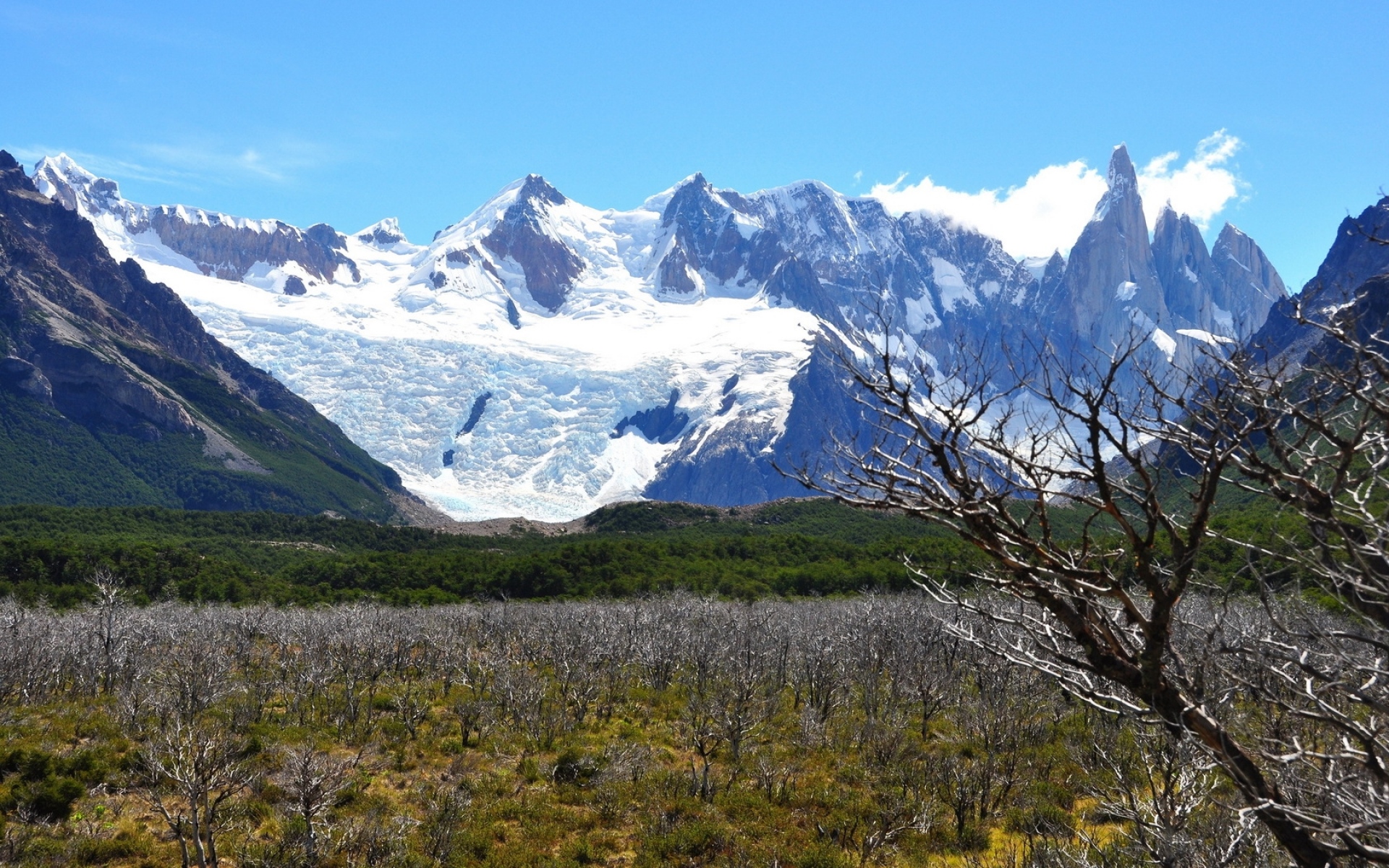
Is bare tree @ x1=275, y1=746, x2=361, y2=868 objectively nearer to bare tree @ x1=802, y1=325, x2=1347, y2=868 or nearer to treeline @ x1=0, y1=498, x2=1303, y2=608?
bare tree @ x1=802, y1=325, x2=1347, y2=868

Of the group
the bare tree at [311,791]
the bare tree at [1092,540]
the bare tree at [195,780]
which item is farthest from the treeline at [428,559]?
the bare tree at [1092,540]

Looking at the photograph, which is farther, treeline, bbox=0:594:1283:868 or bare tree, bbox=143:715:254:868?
treeline, bbox=0:594:1283:868

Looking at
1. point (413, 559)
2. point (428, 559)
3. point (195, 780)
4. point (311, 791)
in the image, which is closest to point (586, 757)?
point (311, 791)

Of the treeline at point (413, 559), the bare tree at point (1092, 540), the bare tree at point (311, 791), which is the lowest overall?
the treeline at point (413, 559)

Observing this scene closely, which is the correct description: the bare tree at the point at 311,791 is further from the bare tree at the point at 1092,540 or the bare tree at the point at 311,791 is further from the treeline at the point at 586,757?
the bare tree at the point at 1092,540

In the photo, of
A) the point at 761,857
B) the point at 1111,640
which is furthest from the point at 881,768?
the point at 1111,640

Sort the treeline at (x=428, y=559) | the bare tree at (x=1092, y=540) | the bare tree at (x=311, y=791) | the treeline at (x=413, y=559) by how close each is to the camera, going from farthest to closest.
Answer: the treeline at (x=413, y=559) → the treeline at (x=428, y=559) → the bare tree at (x=311, y=791) → the bare tree at (x=1092, y=540)

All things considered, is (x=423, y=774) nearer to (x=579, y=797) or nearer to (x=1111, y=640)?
(x=579, y=797)

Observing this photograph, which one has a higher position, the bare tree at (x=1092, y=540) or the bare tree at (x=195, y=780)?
the bare tree at (x=1092, y=540)

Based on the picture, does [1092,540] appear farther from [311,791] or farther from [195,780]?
Result: [311,791]

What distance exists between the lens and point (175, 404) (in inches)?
7825

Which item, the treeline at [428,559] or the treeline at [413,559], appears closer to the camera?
the treeline at [428,559]

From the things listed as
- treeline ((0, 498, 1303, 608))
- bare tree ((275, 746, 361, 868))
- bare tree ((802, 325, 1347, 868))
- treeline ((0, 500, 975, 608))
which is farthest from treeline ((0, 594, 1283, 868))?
treeline ((0, 500, 975, 608))

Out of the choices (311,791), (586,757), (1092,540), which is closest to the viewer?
(1092,540)
